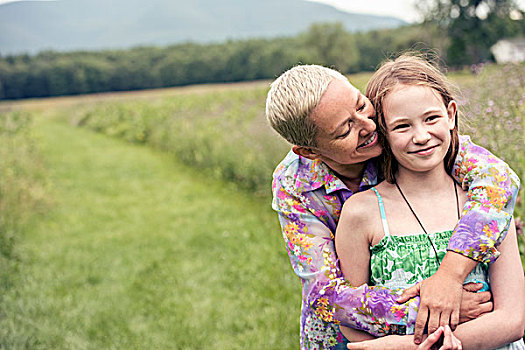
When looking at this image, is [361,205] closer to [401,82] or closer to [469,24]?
[401,82]

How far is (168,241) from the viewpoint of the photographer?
7.41 m

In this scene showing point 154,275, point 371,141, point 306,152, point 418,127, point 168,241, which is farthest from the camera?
point 168,241

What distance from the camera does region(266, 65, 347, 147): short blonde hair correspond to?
1860mm

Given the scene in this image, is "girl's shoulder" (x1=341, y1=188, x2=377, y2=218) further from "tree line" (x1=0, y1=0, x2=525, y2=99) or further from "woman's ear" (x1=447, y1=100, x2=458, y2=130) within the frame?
"tree line" (x1=0, y1=0, x2=525, y2=99)

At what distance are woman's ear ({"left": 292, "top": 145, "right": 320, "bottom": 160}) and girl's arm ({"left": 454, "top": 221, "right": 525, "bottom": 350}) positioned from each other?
2.34 ft

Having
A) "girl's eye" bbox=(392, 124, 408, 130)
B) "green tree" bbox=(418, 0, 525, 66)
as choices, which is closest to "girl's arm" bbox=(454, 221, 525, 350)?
"girl's eye" bbox=(392, 124, 408, 130)

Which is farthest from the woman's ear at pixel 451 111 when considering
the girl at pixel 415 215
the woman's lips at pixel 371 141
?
the woman's lips at pixel 371 141

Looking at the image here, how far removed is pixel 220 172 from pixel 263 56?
49.7 metres

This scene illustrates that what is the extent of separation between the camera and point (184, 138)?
13.1 metres

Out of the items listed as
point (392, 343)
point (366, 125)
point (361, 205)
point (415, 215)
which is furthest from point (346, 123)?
point (392, 343)

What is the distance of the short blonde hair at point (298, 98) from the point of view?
73.2 inches

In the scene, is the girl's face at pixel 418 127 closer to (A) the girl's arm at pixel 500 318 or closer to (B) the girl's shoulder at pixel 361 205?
(B) the girl's shoulder at pixel 361 205

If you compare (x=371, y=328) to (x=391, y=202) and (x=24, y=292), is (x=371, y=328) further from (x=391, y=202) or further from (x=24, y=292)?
(x=24, y=292)

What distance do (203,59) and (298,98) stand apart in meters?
56.7
